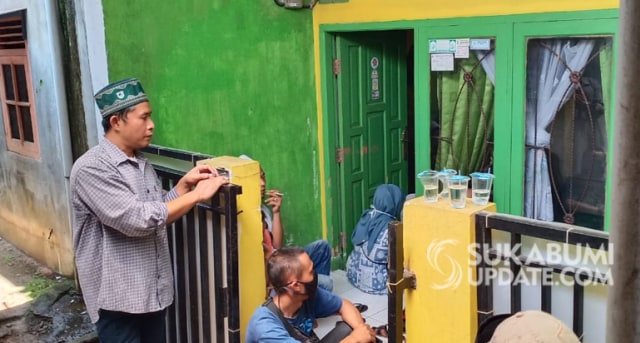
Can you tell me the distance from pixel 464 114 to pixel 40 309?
315cm

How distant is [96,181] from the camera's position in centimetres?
250

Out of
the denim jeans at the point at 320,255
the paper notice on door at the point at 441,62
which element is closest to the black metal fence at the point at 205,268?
the denim jeans at the point at 320,255

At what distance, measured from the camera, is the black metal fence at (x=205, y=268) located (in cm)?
271

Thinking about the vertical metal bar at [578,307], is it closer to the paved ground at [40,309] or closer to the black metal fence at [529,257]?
the black metal fence at [529,257]

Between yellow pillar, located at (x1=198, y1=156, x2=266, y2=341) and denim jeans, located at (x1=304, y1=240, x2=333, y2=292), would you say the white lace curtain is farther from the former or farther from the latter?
yellow pillar, located at (x1=198, y1=156, x2=266, y2=341)

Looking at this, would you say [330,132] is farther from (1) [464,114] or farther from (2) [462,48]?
(2) [462,48]

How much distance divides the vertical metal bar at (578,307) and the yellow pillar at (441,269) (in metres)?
0.36

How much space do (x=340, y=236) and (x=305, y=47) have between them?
1621 mm

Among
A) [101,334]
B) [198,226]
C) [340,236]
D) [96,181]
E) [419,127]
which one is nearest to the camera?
[96,181]

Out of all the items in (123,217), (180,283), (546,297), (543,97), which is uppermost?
(543,97)

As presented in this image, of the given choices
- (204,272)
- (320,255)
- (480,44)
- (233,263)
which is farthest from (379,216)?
(233,263)

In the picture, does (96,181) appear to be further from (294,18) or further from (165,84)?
(294,18)

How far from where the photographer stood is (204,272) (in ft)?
9.45

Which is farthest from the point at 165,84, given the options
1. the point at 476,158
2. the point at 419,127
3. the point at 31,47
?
the point at 476,158
